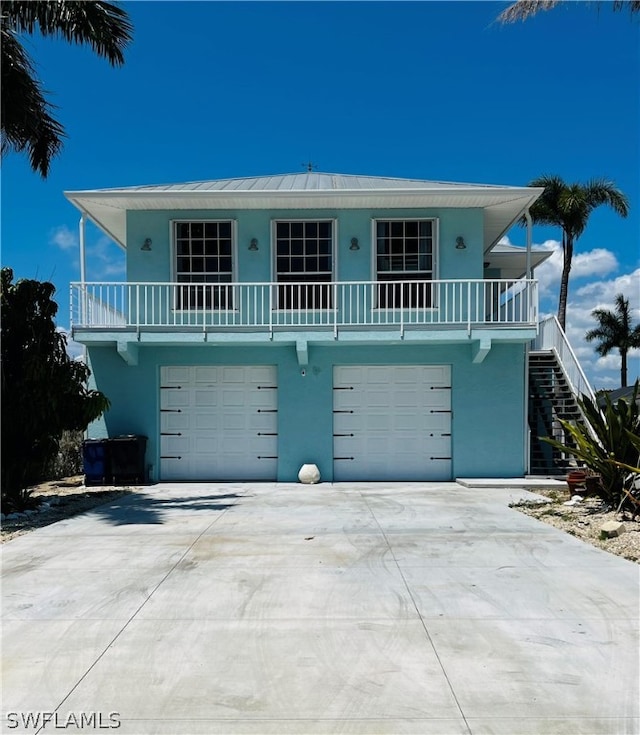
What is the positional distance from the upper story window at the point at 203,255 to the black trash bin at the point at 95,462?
357 cm

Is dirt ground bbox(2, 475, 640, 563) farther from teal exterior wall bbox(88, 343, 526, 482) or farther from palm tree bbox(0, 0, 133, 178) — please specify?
palm tree bbox(0, 0, 133, 178)

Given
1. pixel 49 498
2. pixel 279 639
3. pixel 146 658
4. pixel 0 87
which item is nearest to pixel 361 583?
pixel 279 639

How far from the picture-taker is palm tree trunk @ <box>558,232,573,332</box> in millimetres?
27406

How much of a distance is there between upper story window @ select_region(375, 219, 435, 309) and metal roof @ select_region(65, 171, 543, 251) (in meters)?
0.49

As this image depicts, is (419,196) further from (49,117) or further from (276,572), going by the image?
(276,572)

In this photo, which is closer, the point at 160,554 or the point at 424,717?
the point at 424,717

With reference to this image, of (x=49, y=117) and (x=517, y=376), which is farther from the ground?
(x=49, y=117)

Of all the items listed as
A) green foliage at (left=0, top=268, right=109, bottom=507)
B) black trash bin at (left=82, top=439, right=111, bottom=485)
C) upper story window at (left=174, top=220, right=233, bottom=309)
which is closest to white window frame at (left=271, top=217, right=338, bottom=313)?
upper story window at (left=174, top=220, right=233, bottom=309)

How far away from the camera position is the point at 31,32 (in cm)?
988

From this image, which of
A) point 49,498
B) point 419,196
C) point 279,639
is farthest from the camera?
point 419,196

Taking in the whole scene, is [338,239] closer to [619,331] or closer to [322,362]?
[322,362]

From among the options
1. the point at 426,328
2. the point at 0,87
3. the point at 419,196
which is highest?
the point at 0,87

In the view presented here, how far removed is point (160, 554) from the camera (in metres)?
6.76

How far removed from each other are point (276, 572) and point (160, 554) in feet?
5.12
